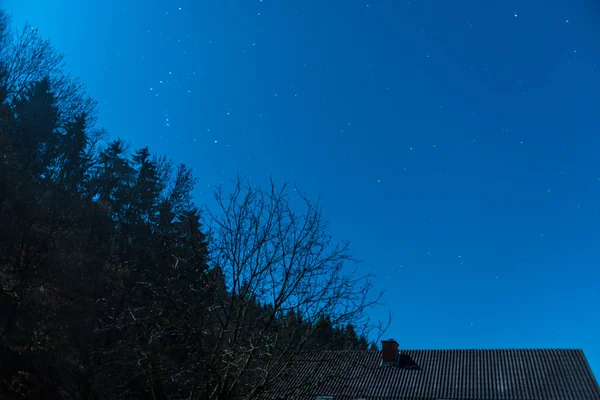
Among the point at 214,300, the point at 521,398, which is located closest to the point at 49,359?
the point at 214,300

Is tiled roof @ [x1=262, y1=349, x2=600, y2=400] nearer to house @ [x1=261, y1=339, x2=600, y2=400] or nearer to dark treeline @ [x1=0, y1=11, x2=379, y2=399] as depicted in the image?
house @ [x1=261, y1=339, x2=600, y2=400]

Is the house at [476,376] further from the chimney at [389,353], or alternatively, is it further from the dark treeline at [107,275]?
the dark treeline at [107,275]

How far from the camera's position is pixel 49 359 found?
18359 millimetres

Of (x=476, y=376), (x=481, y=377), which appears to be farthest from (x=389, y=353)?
(x=481, y=377)

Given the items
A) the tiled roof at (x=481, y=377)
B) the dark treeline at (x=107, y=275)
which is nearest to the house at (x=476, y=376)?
the tiled roof at (x=481, y=377)

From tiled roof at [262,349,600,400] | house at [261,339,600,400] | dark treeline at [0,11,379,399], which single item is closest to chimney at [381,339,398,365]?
house at [261,339,600,400]

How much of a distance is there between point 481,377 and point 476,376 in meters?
0.26

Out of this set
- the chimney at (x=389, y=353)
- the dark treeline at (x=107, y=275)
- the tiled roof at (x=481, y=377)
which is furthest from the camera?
the chimney at (x=389, y=353)

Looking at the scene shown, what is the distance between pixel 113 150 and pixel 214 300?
Result: 97.3 ft

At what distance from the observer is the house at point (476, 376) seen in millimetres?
25094

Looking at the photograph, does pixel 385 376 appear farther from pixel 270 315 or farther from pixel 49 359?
pixel 270 315

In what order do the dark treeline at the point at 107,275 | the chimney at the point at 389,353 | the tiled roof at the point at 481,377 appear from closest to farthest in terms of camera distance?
the dark treeline at the point at 107,275
the tiled roof at the point at 481,377
the chimney at the point at 389,353

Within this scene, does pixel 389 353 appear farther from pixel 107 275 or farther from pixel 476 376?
pixel 107 275

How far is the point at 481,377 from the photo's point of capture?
1057 inches
